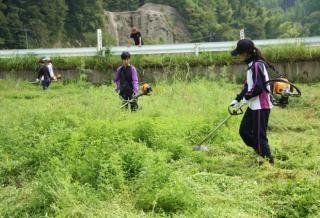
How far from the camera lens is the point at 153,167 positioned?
538 centimetres

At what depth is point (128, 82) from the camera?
10.7 metres

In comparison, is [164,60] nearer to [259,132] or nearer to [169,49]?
[169,49]

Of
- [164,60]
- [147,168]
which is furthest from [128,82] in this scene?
[164,60]

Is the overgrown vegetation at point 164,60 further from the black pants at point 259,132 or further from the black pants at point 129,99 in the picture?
the black pants at point 259,132

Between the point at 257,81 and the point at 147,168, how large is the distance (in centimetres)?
226

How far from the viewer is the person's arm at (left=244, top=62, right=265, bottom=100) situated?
6719 millimetres

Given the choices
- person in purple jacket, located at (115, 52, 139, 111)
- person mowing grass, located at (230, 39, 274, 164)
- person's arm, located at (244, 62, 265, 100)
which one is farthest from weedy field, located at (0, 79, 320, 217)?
person's arm, located at (244, 62, 265, 100)

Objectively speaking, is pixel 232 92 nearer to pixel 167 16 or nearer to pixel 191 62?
pixel 191 62

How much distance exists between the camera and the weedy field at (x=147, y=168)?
192 inches

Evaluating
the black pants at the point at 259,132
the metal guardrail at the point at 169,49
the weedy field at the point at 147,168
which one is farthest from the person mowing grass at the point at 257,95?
the metal guardrail at the point at 169,49

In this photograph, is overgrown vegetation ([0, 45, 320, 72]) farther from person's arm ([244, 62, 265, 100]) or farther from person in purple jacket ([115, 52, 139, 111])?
person's arm ([244, 62, 265, 100])

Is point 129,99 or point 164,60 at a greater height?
point 164,60

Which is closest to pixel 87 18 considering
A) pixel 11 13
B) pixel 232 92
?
pixel 11 13

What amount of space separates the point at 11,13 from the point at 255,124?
122 ft
